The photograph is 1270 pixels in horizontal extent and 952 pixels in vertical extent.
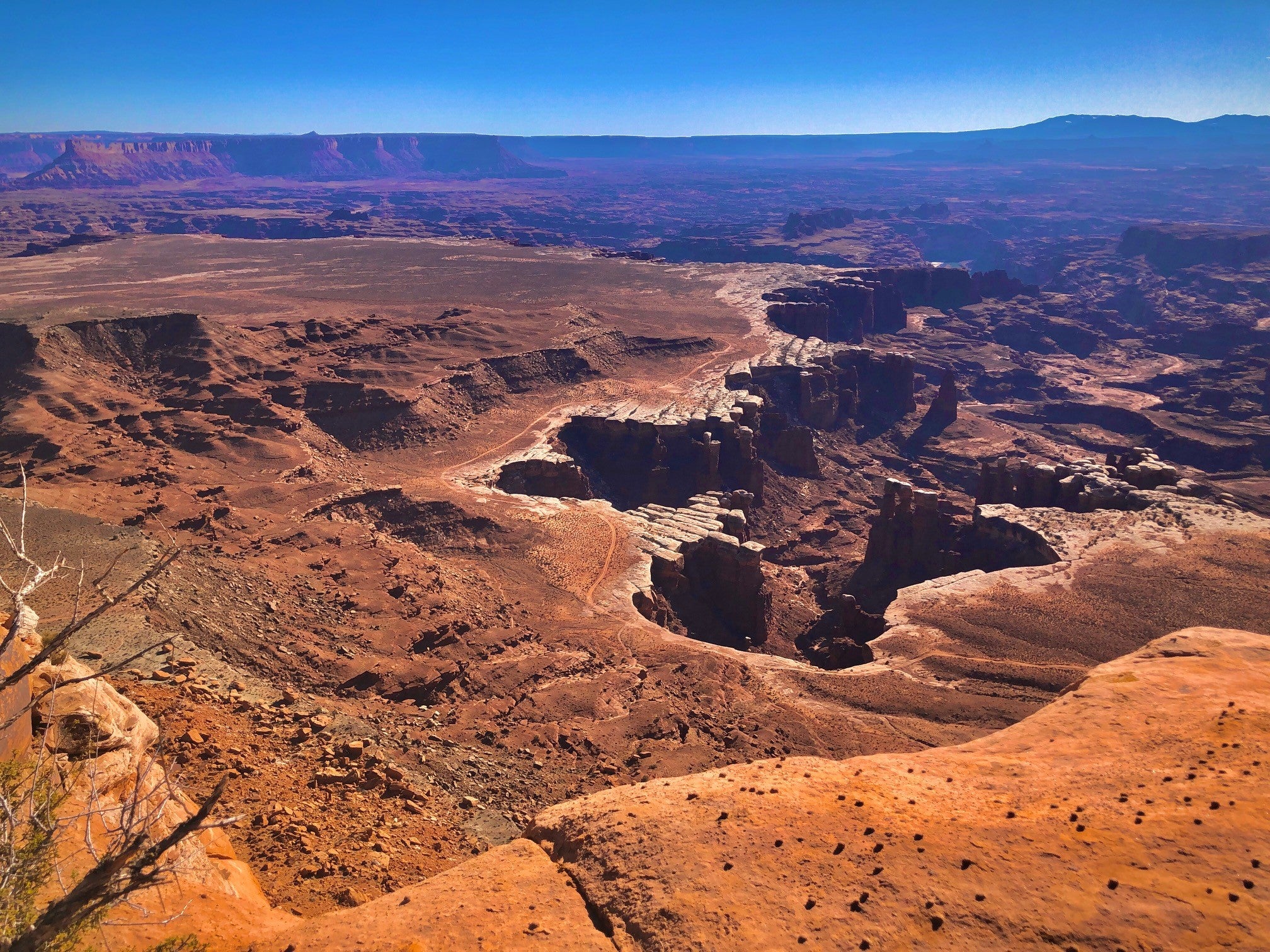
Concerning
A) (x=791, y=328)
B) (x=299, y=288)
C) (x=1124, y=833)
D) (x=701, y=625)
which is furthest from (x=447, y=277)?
(x=1124, y=833)

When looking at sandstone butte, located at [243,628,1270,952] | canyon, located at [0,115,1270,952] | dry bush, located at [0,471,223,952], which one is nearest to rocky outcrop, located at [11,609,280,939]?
dry bush, located at [0,471,223,952]

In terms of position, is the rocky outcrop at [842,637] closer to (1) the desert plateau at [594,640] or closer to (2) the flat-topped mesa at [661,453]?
(1) the desert plateau at [594,640]

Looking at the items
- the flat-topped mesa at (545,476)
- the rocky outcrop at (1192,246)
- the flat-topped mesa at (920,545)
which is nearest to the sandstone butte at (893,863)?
the flat-topped mesa at (920,545)

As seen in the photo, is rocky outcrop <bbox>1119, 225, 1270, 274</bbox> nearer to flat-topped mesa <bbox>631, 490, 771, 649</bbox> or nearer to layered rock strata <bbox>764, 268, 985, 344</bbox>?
layered rock strata <bbox>764, 268, 985, 344</bbox>

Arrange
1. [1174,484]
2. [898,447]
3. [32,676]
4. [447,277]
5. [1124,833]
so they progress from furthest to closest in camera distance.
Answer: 1. [447,277]
2. [898,447]
3. [1174,484]
4. [32,676]
5. [1124,833]

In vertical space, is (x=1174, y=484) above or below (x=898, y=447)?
above

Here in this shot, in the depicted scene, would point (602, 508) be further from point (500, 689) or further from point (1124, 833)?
point (1124, 833)
